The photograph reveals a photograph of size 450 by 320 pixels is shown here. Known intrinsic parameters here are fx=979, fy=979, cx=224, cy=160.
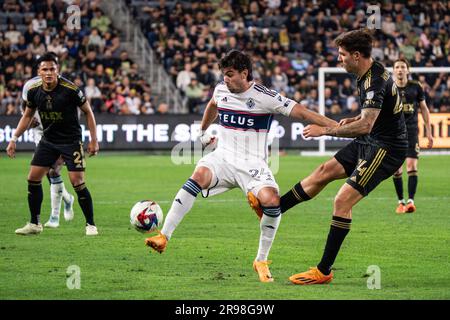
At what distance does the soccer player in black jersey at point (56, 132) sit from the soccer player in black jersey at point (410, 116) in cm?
539

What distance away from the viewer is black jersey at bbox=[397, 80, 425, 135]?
15.5 metres

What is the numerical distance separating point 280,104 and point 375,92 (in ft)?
3.29

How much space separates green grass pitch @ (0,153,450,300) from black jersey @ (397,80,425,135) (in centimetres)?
139

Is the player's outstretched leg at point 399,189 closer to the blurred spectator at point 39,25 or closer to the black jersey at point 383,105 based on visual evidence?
the black jersey at point 383,105

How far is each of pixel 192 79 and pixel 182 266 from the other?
831 inches

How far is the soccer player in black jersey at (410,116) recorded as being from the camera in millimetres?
15477

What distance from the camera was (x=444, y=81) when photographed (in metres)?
29.5

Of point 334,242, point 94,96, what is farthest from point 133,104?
point 334,242

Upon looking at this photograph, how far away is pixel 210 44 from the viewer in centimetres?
3256

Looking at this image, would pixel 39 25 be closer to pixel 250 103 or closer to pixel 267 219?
pixel 250 103

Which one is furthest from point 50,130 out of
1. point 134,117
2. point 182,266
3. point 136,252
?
point 134,117

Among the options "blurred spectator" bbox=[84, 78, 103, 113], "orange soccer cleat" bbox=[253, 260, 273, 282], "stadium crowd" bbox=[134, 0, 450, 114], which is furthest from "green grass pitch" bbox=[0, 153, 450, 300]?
"stadium crowd" bbox=[134, 0, 450, 114]
